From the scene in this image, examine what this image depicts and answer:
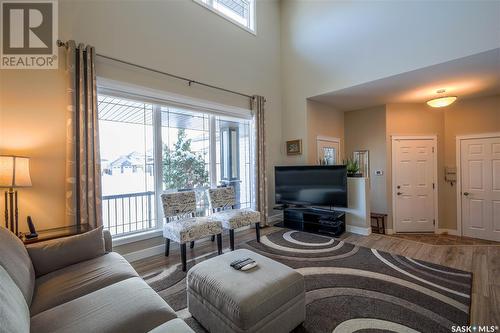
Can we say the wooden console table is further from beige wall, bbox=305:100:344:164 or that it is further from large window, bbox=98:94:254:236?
beige wall, bbox=305:100:344:164

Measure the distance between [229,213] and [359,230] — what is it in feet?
7.93

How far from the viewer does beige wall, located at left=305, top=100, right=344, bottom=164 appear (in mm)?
4754

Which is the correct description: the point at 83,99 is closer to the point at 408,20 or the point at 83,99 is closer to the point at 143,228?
the point at 143,228

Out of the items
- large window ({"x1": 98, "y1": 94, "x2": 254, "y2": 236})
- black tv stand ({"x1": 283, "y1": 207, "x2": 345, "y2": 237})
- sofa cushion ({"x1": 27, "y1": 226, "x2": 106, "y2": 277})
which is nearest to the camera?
sofa cushion ({"x1": 27, "y1": 226, "x2": 106, "y2": 277})

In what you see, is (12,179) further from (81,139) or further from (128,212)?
(128,212)

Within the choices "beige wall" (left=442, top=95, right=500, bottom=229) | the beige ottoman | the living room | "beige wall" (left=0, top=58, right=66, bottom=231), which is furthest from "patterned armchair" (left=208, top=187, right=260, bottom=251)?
"beige wall" (left=442, top=95, right=500, bottom=229)

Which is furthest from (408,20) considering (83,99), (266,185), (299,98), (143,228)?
(143,228)

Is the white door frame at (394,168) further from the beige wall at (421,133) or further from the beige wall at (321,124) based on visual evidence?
the beige wall at (321,124)

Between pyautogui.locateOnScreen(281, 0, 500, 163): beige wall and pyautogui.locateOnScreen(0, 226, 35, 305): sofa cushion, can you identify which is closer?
pyautogui.locateOnScreen(0, 226, 35, 305): sofa cushion

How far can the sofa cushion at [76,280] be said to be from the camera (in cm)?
148

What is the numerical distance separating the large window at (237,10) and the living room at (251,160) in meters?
0.04

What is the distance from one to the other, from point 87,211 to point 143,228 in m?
0.89

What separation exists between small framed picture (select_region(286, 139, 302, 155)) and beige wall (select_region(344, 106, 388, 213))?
159 centimetres

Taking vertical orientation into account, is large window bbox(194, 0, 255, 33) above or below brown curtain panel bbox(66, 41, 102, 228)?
above
